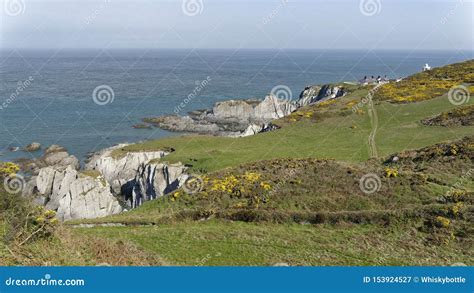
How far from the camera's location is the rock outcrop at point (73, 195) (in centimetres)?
5334

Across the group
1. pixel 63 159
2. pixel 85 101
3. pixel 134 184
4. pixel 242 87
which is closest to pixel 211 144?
pixel 134 184

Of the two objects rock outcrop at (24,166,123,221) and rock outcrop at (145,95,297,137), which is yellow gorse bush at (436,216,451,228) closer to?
rock outcrop at (24,166,123,221)

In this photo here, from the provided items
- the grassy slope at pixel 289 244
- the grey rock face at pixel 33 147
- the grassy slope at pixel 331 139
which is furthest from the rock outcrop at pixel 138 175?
the grassy slope at pixel 289 244

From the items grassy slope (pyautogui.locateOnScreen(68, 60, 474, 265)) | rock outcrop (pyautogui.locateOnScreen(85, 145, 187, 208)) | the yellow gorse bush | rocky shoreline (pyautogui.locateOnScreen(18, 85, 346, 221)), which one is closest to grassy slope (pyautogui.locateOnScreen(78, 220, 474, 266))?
grassy slope (pyautogui.locateOnScreen(68, 60, 474, 265))

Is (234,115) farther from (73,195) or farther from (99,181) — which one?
(73,195)

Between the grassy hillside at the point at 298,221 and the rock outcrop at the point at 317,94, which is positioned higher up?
the rock outcrop at the point at 317,94

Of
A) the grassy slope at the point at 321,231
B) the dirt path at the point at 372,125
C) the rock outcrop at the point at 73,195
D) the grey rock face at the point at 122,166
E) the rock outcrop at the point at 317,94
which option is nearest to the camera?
the grassy slope at the point at 321,231

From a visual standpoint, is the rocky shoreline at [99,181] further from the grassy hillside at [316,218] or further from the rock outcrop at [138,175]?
the grassy hillside at [316,218]

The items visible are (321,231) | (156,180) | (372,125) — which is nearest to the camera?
(321,231)

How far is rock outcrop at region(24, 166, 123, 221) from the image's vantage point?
53344mm

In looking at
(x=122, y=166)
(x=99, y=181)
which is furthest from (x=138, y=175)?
(x=122, y=166)

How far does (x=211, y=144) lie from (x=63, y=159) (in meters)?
38.0

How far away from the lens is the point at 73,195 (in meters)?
54.4

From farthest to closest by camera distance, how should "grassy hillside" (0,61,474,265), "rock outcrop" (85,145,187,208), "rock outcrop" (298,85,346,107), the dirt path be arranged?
1. "rock outcrop" (298,85,346,107)
2. "rock outcrop" (85,145,187,208)
3. the dirt path
4. "grassy hillside" (0,61,474,265)
